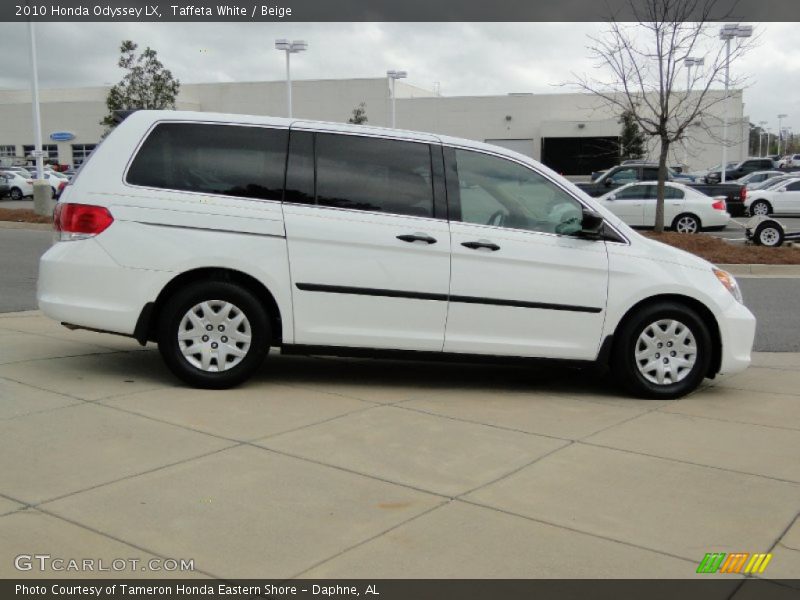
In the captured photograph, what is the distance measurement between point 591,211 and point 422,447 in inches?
93.8

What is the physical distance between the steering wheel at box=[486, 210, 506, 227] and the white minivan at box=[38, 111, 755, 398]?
0.05 feet

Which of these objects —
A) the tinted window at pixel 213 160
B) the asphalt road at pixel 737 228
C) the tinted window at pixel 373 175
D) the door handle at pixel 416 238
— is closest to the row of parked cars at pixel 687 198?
the asphalt road at pixel 737 228

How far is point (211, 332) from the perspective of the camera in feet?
19.8

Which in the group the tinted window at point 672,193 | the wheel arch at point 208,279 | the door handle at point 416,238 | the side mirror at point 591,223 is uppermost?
the tinted window at point 672,193

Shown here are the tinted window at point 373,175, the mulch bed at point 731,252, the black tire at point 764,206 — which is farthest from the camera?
the black tire at point 764,206

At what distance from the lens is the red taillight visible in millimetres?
6020

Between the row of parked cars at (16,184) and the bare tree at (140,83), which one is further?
the row of parked cars at (16,184)

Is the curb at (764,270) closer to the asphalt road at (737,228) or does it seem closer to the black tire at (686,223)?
the asphalt road at (737,228)

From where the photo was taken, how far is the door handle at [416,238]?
6.14m

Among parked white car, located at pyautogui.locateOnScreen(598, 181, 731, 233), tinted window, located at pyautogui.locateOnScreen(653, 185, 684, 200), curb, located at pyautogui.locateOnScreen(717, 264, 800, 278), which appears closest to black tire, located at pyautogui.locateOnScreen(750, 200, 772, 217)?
parked white car, located at pyautogui.locateOnScreen(598, 181, 731, 233)

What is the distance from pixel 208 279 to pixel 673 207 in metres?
18.4

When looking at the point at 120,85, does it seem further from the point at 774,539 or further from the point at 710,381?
the point at 774,539

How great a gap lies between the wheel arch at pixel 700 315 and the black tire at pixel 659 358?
0.09 ft

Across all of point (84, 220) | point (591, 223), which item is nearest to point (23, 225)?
point (84, 220)
